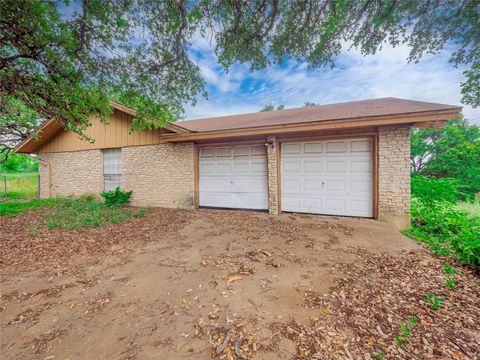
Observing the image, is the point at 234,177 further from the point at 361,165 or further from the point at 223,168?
the point at 361,165

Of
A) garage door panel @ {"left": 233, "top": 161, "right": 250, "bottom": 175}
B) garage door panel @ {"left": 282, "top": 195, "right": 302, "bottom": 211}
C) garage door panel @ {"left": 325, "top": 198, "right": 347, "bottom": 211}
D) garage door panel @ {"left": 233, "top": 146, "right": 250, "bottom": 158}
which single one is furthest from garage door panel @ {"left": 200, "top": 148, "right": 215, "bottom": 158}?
garage door panel @ {"left": 325, "top": 198, "right": 347, "bottom": 211}

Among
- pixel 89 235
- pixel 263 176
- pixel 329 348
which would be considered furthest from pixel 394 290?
pixel 89 235

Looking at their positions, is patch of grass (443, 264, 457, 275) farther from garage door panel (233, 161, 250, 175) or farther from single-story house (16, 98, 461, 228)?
garage door panel (233, 161, 250, 175)

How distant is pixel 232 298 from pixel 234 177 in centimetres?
510

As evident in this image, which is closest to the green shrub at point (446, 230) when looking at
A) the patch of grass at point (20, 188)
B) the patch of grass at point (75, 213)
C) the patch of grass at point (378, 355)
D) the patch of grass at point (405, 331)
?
the patch of grass at point (405, 331)

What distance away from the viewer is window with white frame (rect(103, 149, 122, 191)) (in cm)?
881

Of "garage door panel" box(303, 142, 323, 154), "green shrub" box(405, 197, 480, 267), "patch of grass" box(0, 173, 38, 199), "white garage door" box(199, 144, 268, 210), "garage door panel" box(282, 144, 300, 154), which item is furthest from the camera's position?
"patch of grass" box(0, 173, 38, 199)

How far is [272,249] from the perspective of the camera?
3.82 metres

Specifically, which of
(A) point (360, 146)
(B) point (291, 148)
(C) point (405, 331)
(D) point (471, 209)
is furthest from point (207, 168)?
(D) point (471, 209)

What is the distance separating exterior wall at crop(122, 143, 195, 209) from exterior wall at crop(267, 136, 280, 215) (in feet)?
10.0

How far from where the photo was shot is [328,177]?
237 inches

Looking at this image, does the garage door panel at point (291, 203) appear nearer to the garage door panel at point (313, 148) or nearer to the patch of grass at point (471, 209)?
Answer: the garage door panel at point (313, 148)

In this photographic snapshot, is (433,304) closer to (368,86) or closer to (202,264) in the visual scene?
(202,264)

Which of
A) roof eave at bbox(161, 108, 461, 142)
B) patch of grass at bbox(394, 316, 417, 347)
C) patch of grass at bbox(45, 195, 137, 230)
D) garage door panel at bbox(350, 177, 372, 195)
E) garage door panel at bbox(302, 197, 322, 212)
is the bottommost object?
patch of grass at bbox(394, 316, 417, 347)
